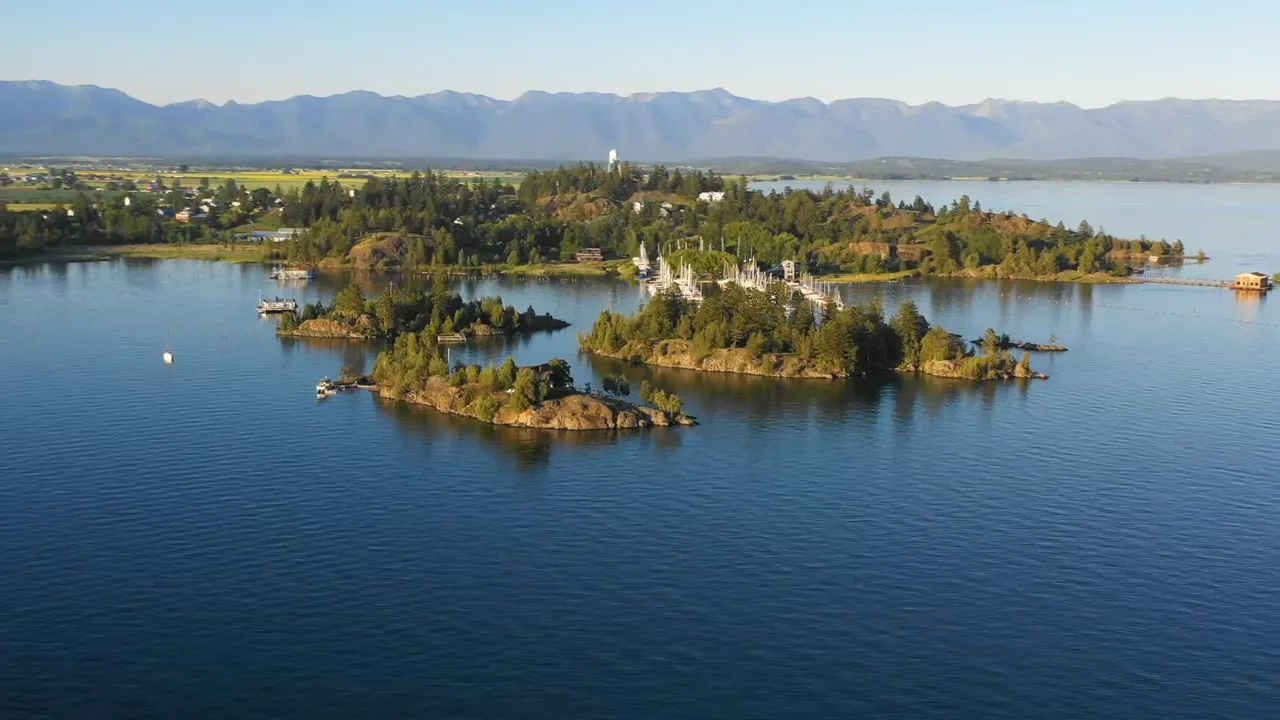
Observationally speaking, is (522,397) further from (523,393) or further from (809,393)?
(809,393)

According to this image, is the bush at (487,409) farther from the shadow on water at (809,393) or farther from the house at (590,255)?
the house at (590,255)

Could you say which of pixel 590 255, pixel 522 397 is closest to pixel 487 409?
pixel 522 397

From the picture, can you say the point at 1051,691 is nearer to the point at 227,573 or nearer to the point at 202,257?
the point at 227,573

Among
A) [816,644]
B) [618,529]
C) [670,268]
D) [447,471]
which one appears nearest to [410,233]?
[670,268]

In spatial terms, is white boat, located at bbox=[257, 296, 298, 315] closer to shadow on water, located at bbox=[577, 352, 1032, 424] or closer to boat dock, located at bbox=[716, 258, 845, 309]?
shadow on water, located at bbox=[577, 352, 1032, 424]

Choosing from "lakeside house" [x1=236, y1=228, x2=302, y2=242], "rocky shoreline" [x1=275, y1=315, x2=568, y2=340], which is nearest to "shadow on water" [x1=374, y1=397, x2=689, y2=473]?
"rocky shoreline" [x1=275, y1=315, x2=568, y2=340]

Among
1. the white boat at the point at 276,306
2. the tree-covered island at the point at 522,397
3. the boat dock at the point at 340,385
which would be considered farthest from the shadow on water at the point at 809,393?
the white boat at the point at 276,306

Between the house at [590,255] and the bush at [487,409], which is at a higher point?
the house at [590,255]
